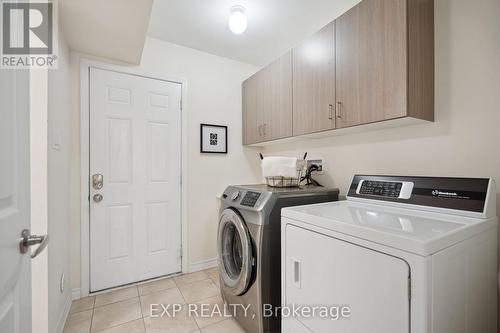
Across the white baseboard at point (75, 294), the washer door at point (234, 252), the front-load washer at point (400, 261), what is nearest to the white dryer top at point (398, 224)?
the front-load washer at point (400, 261)

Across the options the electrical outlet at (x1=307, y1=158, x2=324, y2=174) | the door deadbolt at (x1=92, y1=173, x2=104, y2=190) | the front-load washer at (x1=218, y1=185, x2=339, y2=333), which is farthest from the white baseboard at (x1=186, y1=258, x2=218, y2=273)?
the electrical outlet at (x1=307, y1=158, x2=324, y2=174)

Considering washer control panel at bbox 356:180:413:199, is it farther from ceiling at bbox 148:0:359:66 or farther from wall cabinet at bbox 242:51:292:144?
ceiling at bbox 148:0:359:66

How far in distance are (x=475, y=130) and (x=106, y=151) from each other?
2.74 metres

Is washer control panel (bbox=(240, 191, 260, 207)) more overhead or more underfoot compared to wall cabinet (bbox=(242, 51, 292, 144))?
more underfoot

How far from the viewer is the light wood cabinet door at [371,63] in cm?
130

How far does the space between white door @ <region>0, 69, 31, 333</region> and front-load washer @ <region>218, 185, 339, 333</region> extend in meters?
1.05

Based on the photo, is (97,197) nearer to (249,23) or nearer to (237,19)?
(237,19)

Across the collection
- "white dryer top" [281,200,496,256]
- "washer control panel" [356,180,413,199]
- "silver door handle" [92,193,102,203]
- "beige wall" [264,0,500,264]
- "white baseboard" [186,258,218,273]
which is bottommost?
"white baseboard" [186,258,218,273]

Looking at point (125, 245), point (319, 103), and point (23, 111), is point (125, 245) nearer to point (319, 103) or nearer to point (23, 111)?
point (23, 111)

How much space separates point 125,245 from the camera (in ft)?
7.34

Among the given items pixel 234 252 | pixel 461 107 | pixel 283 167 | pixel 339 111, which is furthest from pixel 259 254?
pixel 461 107

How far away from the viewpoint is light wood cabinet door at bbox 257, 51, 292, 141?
213 centimetres

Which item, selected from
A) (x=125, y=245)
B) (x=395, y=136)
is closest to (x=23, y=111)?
(x=125, y=245)

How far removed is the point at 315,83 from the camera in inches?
72.2
